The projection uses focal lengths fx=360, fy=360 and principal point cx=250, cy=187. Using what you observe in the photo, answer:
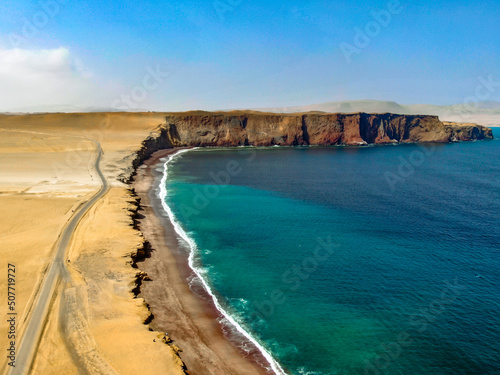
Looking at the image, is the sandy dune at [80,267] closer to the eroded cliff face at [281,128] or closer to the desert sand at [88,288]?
the desert sand at [88,288]

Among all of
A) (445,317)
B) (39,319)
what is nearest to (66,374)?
(39,319)

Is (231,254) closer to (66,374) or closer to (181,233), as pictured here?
(181,233)

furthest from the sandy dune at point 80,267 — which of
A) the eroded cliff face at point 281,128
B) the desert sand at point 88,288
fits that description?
the eroded cliff face at point 281,128

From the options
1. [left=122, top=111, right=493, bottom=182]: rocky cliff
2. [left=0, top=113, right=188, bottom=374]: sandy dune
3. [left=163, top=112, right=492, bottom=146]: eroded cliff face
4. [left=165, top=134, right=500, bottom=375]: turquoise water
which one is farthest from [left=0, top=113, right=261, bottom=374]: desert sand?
[left=163, top=112, right=492, bottom=146]: eroded cliff face

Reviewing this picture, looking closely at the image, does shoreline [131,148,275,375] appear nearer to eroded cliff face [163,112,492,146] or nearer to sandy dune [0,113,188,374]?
sandy dune [0,113,188,374]

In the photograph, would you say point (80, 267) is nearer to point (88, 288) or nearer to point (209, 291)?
point (88, 288)

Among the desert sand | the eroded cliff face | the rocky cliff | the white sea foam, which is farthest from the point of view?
the eroded cliff face
